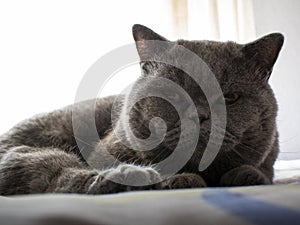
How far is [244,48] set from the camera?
113 cm

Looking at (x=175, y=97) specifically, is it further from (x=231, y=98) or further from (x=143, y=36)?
(x=143, y=36)

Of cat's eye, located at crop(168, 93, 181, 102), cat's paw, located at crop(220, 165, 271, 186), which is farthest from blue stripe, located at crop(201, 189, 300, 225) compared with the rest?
cat's eye, located at crop(168, 93, 181, 102)

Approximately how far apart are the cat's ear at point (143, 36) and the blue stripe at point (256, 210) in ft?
2.31

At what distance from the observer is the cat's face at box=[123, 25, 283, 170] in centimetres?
102

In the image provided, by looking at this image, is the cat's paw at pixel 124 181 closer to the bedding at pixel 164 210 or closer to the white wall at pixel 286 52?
the bedding at pixel 164 210

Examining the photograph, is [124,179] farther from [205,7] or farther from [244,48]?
[205,7]

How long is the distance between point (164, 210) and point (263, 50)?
2.45 ft

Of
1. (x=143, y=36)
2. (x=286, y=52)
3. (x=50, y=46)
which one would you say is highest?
(x=143, y=36)

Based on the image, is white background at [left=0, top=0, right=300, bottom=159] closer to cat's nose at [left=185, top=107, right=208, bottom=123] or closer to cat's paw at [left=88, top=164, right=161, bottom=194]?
cat's nose at [left=185, top=107, right=208, bottom=123]

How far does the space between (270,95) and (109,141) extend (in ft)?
1.39

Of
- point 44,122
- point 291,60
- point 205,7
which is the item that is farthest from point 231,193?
point 291,60

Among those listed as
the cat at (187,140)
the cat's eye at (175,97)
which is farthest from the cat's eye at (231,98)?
the cat's eye at (175,97)

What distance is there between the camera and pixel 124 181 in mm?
812

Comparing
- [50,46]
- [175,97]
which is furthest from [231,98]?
[50,46]
